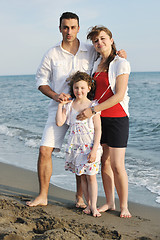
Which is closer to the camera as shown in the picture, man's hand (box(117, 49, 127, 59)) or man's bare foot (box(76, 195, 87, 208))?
man's hand (box(117, 49, 127, 59))

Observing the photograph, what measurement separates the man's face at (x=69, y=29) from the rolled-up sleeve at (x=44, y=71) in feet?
1.14

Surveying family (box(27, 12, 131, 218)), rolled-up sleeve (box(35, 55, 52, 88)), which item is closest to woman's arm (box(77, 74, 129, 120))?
family (box(27, 12, 131, 218))

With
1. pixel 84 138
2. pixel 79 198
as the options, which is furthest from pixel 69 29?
pixel 79 198

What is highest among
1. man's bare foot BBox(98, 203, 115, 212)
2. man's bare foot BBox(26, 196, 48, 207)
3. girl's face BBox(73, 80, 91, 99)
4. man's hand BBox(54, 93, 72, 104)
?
girl's face BBox(73, 80, 91, 99)

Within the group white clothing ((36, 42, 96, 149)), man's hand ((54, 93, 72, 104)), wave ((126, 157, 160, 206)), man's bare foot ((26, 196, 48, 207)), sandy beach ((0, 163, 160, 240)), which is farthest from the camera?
wave ((126, 157, 160, 206))

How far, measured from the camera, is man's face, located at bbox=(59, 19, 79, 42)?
3814 mm

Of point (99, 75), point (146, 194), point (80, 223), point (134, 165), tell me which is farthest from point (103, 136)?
point (134, 165)

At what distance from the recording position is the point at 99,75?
3635 mm

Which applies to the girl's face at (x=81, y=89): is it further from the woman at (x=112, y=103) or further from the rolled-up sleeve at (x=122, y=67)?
the rolled-up sleeve at (x=122, y=67)

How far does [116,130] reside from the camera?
11.7 feet

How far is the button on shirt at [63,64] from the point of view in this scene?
391cm

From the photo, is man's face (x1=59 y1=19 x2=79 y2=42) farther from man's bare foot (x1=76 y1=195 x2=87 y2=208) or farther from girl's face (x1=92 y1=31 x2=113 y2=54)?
man's bare foot (x1=76 y1=195 x2=87 y2=208)

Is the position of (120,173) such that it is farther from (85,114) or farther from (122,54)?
(122,54)

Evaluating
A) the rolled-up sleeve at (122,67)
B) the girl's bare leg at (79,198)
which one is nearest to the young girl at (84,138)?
the girl's bare leg at (79,198)
